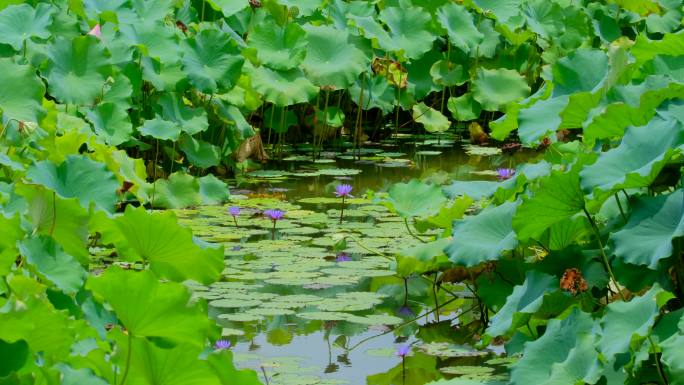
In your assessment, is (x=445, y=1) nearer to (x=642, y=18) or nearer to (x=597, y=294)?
(x=642, y=18)

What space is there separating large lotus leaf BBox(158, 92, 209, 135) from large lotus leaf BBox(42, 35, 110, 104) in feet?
1.58

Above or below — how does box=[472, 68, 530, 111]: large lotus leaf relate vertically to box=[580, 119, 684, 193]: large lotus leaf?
below

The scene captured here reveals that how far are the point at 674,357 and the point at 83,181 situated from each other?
1.25 m

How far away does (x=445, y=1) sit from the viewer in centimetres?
647

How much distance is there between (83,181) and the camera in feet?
8.64

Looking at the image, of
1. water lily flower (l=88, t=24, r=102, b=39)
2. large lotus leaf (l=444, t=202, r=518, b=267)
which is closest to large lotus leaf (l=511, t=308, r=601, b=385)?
large lotus leaf (l=444, t=202, r=518, b=267)

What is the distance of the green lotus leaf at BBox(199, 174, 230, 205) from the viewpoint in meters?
4.53

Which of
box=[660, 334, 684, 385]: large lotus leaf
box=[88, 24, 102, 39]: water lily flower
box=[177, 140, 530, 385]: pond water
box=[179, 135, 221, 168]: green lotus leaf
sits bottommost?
box=[177, 140, 530, 385]: pond water

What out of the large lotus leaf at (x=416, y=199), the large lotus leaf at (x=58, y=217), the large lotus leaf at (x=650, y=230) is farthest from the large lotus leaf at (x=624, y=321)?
the large lotus leaf at (x=416, y=199)

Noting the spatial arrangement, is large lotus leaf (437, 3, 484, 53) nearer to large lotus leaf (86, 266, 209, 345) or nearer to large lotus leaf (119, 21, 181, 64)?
large lotus leaf (119, 21, 181, 64)

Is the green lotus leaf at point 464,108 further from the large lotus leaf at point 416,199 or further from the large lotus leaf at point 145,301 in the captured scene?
the large lotus leaf at point 145,301

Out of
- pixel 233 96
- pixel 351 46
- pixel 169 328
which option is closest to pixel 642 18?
pixel 351 46

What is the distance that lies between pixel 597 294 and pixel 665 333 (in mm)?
469

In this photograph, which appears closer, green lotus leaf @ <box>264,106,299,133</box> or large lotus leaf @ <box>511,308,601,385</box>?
large lotus leaf @ <box>511,308,601,385</box>
